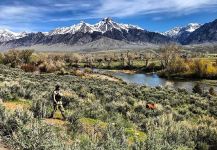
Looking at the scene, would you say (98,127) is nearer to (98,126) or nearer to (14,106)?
(98,126)

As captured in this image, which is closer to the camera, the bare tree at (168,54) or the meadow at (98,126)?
the meadow at (98,126)

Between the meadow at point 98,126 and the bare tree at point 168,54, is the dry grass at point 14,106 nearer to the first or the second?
the meadow at point 98,126

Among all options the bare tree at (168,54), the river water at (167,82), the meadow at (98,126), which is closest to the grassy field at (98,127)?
the meadow at (98,126)

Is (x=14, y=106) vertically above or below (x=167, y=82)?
above

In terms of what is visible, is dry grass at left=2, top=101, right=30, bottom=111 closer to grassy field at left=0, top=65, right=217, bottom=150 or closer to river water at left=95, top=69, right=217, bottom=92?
grassy field at left=0, top=65, right=217, bottom=150

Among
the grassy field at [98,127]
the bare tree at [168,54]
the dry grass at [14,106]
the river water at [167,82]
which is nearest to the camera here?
the grassy field at [98,127]

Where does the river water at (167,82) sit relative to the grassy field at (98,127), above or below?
below

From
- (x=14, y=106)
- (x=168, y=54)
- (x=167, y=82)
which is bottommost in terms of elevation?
(x=167, y=82)

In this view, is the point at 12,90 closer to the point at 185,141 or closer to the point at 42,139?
the point at 185,141

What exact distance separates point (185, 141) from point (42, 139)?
7.58m

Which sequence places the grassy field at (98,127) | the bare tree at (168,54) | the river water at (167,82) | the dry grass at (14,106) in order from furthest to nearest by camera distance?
the bare tree at (168,54) → the river water at (167,82) → the dry grass at (14,106) → the grassy field at (98,127)

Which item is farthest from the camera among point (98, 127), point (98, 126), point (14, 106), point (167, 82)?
point (167, 82)

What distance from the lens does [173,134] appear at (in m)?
15.2

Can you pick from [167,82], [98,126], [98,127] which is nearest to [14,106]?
[98,126]
